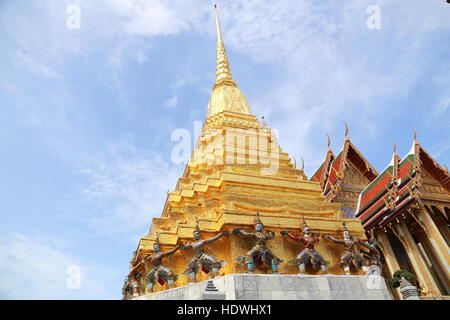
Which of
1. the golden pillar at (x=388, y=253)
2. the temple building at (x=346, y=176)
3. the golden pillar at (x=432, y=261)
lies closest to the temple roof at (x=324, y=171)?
the temple building at (x=346, y=176)

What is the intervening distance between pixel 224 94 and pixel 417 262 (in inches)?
393

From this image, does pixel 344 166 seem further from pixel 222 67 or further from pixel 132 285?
pixel 132 285

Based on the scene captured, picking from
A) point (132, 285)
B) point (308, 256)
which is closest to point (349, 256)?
point (308, 256)

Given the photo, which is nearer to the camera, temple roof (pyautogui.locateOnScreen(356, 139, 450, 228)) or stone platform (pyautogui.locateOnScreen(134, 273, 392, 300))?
stone platform (pyautogui.locateOnScreen(134, 273, 392, 300))

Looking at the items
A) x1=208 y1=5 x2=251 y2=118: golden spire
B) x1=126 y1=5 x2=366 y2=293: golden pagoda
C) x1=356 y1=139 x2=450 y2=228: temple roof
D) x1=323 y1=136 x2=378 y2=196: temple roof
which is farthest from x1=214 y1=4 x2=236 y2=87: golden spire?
x1=356 y1=139 x2=450 y2=228: temple roof

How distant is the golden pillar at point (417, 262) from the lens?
39.6ft

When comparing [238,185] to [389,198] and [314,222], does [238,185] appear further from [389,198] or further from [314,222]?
[389,198]

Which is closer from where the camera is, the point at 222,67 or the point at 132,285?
the point at 132,285

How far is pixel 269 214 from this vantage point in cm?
827

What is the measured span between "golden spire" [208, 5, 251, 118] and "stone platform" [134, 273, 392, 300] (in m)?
8.15

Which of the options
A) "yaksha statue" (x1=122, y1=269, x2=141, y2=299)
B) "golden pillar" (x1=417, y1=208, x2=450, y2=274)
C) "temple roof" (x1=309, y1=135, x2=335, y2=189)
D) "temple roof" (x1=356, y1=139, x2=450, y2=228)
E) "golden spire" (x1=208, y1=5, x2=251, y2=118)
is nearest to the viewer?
"yaksha statue" (x1=122, y1=269, x2=141, y2=299)

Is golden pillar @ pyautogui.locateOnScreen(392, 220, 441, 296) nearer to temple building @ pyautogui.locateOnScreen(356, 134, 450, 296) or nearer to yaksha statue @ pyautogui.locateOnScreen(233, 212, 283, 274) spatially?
temple building @ pyautogui.locateOnScreen(356, 134, 450, 296)

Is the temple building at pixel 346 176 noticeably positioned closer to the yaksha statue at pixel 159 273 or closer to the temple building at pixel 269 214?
the temple building at pixel 269 214

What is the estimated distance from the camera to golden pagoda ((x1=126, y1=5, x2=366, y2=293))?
7887 mm
